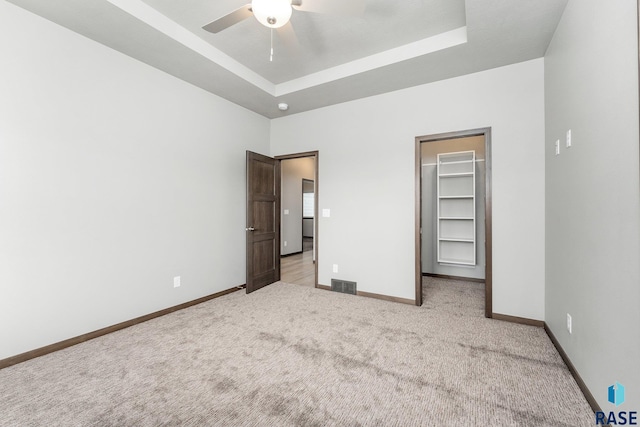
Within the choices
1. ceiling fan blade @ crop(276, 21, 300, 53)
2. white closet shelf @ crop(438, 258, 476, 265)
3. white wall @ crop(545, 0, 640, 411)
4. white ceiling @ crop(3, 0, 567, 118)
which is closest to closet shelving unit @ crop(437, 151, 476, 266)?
white closet shelf @ crop(438, 258, 476, 265)

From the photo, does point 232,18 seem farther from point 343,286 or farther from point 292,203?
point 292,203

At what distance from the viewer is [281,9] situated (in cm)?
167

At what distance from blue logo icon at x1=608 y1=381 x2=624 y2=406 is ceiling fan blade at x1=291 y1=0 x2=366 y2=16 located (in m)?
2.47

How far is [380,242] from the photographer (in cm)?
363

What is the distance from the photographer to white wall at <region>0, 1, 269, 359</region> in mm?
2096

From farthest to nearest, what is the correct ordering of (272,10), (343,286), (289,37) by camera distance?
1. (343,286)
2. (289,37)
3. (272,10)

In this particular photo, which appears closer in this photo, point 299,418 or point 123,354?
point 299,418

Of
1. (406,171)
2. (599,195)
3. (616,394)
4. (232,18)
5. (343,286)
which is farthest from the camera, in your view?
(343,286)

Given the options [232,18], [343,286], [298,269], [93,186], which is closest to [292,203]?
[298,269]

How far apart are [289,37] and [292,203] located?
4894 mm

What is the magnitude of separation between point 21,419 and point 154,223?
5.97 ft

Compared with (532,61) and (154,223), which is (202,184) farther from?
(532,61)

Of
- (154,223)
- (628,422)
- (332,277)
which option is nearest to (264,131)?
(154,223)

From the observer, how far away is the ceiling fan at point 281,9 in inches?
65.1
